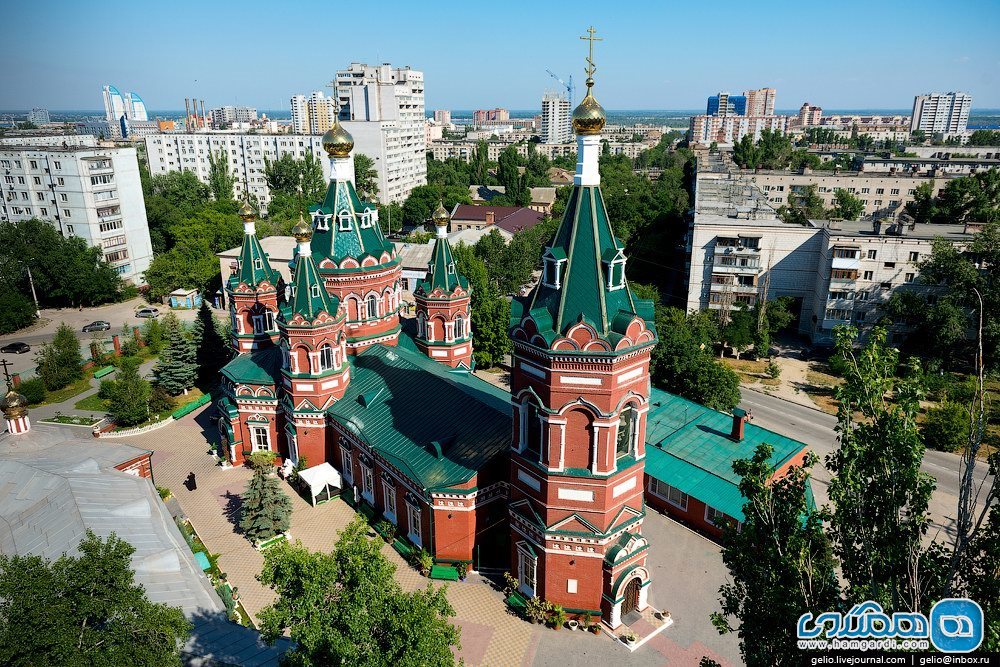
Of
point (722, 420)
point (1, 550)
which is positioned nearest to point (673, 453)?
point (722, 420)

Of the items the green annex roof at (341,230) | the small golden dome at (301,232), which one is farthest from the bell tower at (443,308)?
the small golden dome at (301,232)

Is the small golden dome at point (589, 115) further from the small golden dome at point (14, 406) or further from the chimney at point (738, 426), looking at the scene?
the small golden dome at point (14, 406)

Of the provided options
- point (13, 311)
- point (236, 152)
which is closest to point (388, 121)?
point (236, 152)

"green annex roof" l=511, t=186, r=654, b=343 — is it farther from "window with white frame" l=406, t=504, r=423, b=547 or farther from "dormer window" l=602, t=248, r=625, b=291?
"window with white frame" l=406, t=504, r=423, b=547

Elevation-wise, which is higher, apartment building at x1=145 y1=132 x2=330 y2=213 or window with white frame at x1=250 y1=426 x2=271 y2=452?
apartment building at x1=145 y1=132 x2=330 y2=213

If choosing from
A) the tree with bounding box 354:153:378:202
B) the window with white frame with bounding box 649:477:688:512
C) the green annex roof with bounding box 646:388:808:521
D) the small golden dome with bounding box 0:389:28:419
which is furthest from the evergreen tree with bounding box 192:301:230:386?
the tree with bounding box 354:153:378:202
